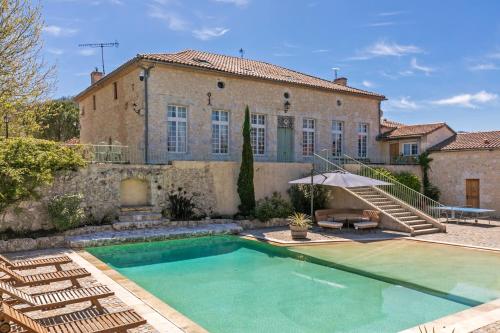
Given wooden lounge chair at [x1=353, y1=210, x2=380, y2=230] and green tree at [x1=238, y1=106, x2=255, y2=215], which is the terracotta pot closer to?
wooden lounge chair at [x1=353, y1=210, x2=380, y2=230]

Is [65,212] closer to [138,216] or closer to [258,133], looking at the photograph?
[138,216]

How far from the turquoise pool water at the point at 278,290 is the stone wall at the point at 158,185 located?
2815mm

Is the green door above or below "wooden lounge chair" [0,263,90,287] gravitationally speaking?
above

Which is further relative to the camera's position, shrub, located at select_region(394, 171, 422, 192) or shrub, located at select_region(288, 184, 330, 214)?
shrub, located at select_region(394, 171, 422, 192)

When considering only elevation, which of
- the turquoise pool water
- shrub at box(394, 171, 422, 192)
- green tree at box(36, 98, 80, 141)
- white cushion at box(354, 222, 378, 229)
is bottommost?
the turquoise pool water

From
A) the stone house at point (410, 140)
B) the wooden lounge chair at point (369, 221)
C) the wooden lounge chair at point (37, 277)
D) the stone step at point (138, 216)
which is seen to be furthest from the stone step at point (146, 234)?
the stone house at point (410, 140)

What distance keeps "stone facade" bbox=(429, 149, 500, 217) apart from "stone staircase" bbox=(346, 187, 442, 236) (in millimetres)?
6297

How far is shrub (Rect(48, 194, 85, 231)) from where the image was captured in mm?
11961

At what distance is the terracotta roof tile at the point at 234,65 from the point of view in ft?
55.1

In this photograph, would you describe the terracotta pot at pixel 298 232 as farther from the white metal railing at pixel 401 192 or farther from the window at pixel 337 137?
the window at pixel 337 137

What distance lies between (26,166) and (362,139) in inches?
720

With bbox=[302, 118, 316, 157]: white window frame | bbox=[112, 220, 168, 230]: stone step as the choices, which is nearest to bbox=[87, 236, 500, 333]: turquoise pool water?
bbox=[112, 220, 168, 230]: stone step

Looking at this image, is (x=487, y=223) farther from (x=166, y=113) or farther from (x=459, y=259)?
(x=166, y=113)

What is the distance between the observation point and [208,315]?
6.40m
